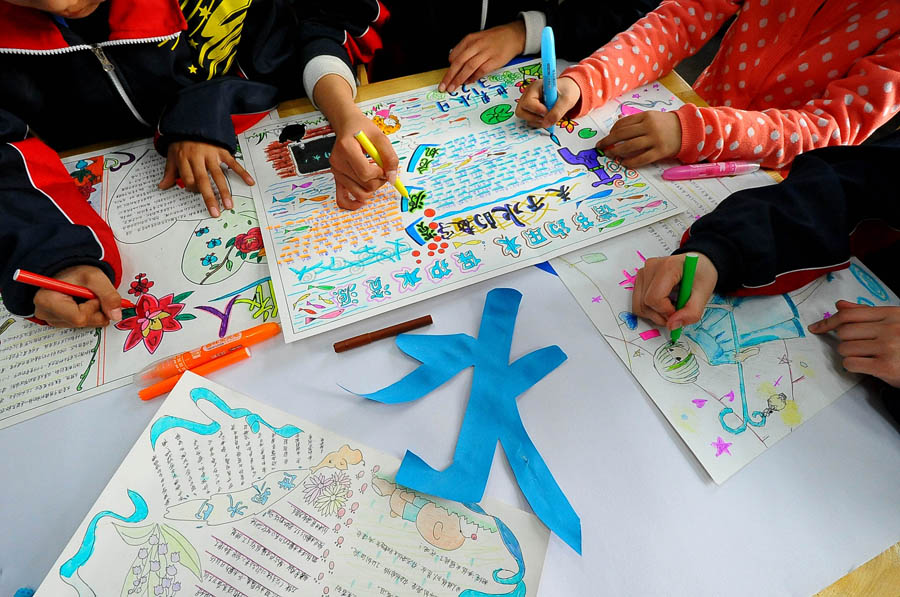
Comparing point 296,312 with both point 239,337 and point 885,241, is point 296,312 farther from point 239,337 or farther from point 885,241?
point 885,241

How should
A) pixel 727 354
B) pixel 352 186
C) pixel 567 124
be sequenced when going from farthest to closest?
1. pixel 567 124
2. pixel 352 186
3. pixel 727 354

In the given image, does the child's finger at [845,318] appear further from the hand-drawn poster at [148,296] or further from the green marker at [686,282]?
the hand-drawn poster at [148,296]

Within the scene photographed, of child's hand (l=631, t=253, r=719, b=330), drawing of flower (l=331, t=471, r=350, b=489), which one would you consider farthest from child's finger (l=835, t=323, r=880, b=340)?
drawing of flower (l=331, t=471, r=350, b=489)

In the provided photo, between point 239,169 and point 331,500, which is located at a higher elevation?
point 239,169

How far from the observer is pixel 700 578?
35 cm

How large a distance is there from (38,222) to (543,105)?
2.07ft

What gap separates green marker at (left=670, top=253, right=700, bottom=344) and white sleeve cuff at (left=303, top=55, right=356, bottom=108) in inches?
20.5

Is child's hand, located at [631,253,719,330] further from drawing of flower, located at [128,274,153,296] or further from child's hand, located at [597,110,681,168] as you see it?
drawing of flower, located at [128,274,153,296]

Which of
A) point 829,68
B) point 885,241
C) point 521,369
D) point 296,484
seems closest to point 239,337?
point 296,484

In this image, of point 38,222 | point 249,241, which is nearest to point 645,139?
point 249,241

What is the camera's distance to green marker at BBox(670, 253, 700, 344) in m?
0.44

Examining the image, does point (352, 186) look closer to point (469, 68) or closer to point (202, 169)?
point (202, 169)

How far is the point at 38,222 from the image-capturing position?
20.2 inches

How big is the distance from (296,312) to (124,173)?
1.19 ft
